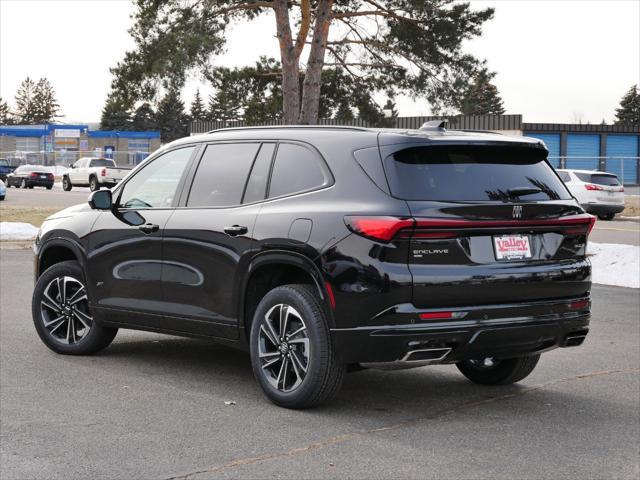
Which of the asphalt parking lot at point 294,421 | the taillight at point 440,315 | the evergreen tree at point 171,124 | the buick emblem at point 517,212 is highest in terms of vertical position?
the evergreen tree at point 171,124

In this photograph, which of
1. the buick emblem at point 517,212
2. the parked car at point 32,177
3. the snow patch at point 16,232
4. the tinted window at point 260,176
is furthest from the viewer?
the parked car at point 32,177

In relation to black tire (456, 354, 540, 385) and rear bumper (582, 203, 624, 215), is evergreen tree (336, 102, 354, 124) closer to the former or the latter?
rear bumper (582, 203, 624, 215)

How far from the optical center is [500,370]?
24.5 ft

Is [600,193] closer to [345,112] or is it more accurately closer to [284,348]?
[345,112]

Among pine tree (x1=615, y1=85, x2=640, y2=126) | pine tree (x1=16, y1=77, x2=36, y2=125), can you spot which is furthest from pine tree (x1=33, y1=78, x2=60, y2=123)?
pine tree (x1=615, y1=85, x2=640, y2=126)

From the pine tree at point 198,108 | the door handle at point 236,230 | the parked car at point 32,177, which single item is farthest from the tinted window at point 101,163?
the pine tree at point 198,108

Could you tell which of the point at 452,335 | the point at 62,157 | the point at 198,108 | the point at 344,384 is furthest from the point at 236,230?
the point at 198,108

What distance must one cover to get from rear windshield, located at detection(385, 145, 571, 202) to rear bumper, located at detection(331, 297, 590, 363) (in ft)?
2.24

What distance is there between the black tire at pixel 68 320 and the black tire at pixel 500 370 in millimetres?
2891

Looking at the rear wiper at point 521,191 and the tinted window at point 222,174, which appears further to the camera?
the tinted window at point 222,174

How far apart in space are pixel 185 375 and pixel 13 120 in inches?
7424

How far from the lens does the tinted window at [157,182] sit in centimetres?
766

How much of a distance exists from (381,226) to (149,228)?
2279 mm

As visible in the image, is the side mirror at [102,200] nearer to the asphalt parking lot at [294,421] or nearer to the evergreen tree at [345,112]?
the asphalt parking lot at [294,421]
